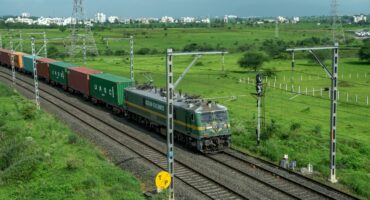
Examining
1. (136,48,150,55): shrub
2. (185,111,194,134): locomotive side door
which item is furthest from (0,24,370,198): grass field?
(136,48,150,55): shrub

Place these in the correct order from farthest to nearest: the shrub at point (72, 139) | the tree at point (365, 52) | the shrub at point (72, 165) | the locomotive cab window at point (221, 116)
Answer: the tree at point (365, 52), the shrub at point (72, 139), the locomotive cab window at point (221, 116), the shrub at point (72, 165)

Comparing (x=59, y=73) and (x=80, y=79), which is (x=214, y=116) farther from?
(x=59, y=73)

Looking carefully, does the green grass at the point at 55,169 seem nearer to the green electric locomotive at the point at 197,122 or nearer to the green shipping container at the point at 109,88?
the green electric locomotive at the point at 197,122

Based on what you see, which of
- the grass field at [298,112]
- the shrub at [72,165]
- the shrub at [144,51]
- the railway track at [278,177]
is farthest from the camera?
the shrub at [144,51]

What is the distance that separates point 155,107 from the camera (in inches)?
1426

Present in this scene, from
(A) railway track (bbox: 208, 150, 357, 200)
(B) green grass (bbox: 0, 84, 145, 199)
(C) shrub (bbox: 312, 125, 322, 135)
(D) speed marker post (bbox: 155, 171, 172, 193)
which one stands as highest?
(D) speed marker post (bbox: 155, 171, 172, 193)

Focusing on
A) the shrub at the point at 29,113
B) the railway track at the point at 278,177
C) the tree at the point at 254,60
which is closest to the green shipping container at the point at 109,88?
the shrub at the point at 29,113

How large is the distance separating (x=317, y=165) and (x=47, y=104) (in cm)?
3209

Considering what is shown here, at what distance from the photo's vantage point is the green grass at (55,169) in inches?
899

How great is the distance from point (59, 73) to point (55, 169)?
36.8 meters

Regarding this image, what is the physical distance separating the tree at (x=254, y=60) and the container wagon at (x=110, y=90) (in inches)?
1697

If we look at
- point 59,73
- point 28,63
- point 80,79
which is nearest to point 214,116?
point 80,79

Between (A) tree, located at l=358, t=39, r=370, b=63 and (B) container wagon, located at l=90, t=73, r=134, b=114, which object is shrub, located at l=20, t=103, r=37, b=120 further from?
(A) tree, located at l=358, t=39, r=370, b=63

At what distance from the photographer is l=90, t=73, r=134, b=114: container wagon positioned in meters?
43.7
